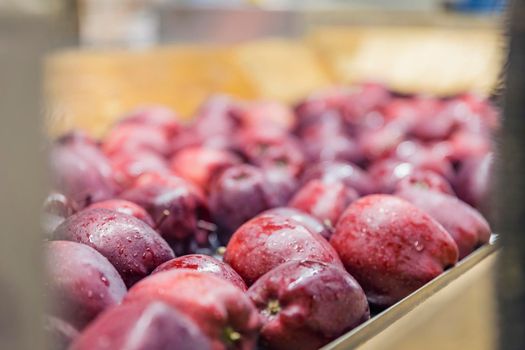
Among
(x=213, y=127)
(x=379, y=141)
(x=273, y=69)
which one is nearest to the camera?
(x=379, y=141)

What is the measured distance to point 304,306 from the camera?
796mm

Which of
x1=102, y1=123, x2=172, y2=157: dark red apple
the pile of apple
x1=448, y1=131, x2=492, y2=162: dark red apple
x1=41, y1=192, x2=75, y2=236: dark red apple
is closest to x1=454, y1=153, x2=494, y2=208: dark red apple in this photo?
the pile of apple

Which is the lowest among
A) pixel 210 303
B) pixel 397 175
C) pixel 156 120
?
pixel 156 120

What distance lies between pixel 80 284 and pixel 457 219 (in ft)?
2.27

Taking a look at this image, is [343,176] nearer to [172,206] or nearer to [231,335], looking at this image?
[172,206]

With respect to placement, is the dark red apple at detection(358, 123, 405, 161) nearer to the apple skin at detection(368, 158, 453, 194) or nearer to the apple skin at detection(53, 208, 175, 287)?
the apple skin at detection(368, 158, 453, 194)

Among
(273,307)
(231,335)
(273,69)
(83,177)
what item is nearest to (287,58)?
(273,69)

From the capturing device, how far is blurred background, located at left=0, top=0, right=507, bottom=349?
101 cm

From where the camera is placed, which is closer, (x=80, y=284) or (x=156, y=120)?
(x=80, y=284)

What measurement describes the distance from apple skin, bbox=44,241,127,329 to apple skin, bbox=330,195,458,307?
0.35 metres

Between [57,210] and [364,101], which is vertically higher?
[57,210]

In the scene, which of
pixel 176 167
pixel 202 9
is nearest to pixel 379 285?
pixel 176 167

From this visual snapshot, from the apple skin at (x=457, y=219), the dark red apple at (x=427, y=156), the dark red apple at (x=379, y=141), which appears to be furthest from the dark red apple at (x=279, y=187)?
the dark red apple at (x=379, y=141)

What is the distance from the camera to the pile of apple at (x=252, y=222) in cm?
70
